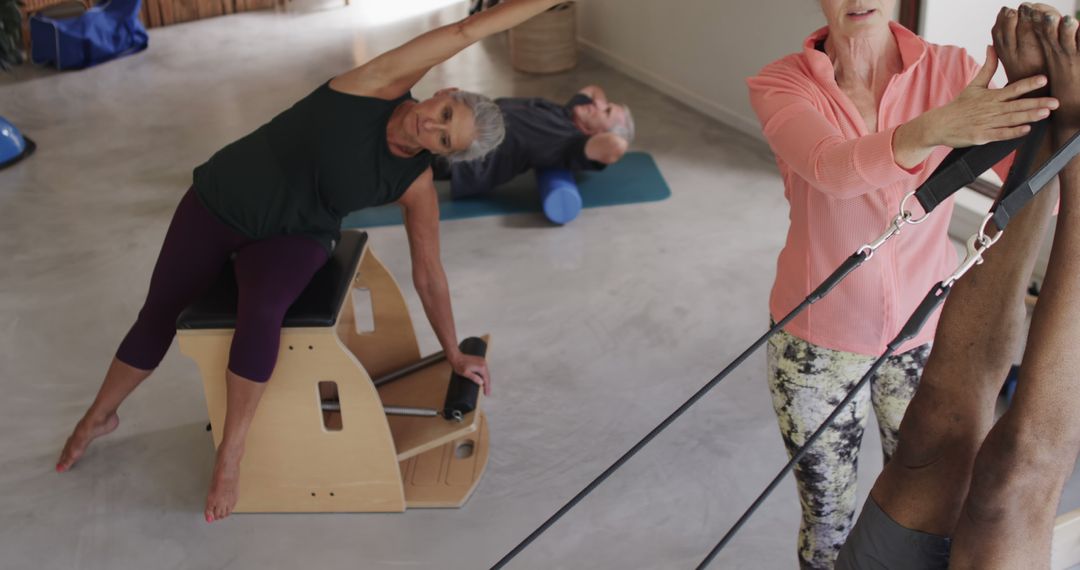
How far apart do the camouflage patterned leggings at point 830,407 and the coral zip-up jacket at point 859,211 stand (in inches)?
1.8

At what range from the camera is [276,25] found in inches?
339

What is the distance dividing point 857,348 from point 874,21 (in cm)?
61

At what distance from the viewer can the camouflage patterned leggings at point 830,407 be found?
2.03 meters

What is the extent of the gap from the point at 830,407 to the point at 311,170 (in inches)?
60.9

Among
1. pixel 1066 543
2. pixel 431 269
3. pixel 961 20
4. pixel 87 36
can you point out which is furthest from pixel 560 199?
pixel 87 36

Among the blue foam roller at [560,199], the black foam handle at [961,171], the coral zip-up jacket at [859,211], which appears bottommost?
the blue foam roller at [560,199]

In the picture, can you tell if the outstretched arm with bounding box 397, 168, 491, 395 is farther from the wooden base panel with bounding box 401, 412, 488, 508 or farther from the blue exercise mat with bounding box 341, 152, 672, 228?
the blue exercise mat with bounding box 341, 152, 672, 228

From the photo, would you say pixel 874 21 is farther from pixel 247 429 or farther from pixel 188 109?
pixel 188 109

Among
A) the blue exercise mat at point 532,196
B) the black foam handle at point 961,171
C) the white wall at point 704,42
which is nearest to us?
the black foam handle at point 961,171

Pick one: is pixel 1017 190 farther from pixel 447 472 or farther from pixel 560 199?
pixel 560 199

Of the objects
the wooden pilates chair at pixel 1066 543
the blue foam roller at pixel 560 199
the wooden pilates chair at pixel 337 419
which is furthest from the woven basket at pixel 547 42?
the wooden pilates chair at pixel 1066 543

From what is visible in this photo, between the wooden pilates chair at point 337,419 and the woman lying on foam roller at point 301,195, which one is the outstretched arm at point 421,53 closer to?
the woman lying on foam roller at point 301,195

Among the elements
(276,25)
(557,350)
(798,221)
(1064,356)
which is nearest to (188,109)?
(276,25)

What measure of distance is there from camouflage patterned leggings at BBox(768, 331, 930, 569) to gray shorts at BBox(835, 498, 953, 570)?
1.93 feet
